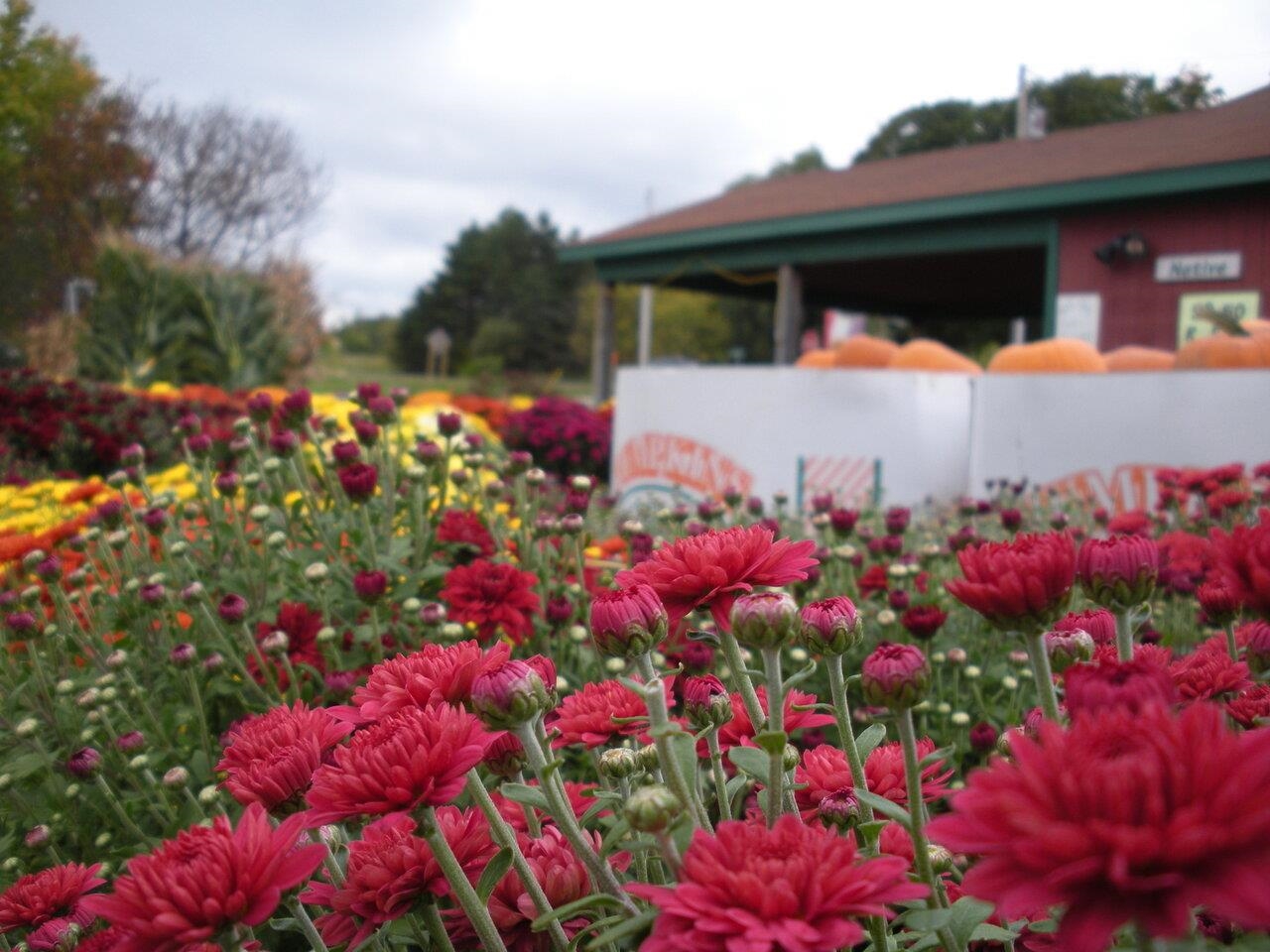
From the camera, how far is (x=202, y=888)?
0.56 m

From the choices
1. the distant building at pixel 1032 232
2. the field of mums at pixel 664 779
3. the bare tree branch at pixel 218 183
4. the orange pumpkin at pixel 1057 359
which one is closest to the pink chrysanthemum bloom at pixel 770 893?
the field of mums at pixel 664 779

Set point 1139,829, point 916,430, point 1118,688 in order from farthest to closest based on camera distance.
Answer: point 916,430
point 1118,688
point 1139,829

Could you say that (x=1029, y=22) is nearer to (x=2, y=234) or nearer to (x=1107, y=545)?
(x=1107, y=545)

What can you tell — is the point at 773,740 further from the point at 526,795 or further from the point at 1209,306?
the point at 1209,306

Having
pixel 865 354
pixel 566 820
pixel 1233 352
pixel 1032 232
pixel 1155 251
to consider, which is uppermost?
pixel 1032 232

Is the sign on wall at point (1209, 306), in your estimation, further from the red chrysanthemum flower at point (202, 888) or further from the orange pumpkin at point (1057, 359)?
the red chrysanthemum flower at point (202, 888)

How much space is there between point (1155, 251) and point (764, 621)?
7.59m

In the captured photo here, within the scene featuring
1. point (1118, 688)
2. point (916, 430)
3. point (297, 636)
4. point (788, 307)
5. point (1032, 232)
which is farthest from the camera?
point (788, 307)

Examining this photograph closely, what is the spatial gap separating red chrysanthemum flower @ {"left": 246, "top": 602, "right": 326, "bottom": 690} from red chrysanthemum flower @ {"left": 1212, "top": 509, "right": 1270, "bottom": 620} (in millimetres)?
1558

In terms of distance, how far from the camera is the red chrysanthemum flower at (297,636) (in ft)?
5.90

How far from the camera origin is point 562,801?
0.68 meters

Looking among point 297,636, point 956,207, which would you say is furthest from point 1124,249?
point 297,636

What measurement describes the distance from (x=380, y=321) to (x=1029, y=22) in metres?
51.9

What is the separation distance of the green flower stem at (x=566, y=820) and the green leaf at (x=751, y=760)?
0.12 m
